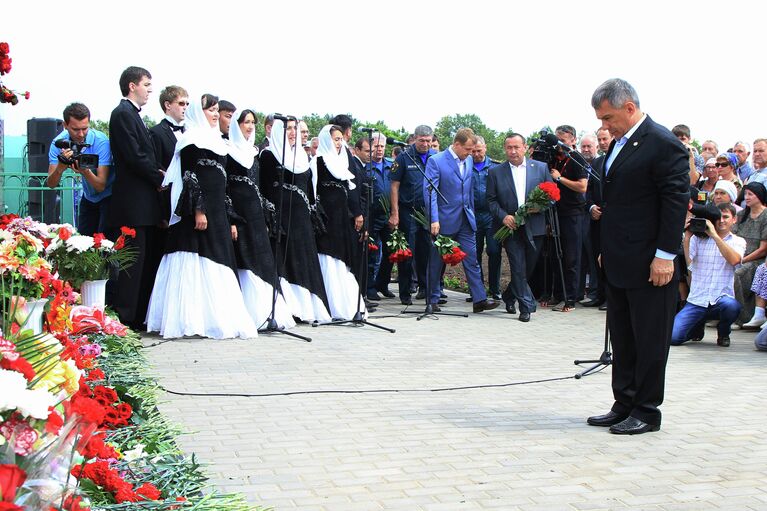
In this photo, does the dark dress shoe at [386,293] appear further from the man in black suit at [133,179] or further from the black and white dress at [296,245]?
the man in black suit at [133,179]

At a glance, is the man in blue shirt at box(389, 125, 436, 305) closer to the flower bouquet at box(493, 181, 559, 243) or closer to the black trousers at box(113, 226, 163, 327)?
the flower bouquet at box(493, 181, 559, 243)

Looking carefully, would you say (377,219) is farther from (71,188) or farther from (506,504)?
(506,504)

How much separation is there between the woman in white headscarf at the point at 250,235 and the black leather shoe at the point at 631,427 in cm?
515

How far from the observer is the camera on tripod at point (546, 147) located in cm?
1182

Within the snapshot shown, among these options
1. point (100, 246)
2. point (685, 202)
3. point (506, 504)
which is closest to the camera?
point (506, 504)

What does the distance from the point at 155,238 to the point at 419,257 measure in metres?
4.62

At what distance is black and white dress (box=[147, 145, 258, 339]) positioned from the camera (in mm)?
9930

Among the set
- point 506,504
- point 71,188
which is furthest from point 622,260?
point 71,188

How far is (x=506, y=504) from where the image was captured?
4.74 meters

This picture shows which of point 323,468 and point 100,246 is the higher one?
point 100,246

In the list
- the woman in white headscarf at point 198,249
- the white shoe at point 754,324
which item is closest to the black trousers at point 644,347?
the woman in white headscarf at point 198,249

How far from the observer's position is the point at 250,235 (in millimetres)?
10734

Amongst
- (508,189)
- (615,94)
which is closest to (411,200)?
(508,189)

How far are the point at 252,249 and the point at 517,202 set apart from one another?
399 cm
